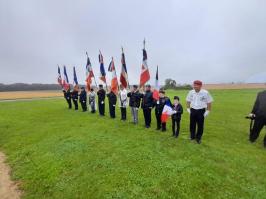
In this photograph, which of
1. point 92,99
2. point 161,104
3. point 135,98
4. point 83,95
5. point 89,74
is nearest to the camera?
point 161,104

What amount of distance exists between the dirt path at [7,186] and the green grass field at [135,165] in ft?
0.86

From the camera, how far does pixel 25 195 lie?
7.16 metres

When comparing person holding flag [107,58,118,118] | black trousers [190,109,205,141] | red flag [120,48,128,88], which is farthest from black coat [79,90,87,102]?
black trousers [190,109,205,141]

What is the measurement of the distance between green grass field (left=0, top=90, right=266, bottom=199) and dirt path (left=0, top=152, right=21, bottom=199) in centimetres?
26

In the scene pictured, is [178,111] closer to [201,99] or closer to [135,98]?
[201,99]

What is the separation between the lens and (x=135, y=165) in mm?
7766

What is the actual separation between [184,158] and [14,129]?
1205 centimetres

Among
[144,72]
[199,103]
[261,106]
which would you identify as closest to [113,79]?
[144,72]

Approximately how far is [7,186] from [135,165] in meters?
4.34

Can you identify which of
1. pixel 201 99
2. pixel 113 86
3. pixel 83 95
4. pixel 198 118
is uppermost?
pixel 113 86

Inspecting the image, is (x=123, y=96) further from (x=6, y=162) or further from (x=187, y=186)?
(x=187, y=186)

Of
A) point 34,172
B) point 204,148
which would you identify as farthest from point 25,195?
point 204,148

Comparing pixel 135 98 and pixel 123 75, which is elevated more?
pixel 123 75

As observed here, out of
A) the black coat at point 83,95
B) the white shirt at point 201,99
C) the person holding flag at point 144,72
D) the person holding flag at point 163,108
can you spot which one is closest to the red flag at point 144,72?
the person holding flag at point 144,72
